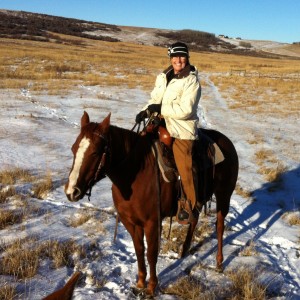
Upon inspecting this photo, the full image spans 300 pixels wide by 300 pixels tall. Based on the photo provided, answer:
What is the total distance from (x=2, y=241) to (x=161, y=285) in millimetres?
2362

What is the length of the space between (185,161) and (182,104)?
696 millimetres

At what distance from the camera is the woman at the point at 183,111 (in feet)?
13.0

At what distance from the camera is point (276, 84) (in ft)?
94.8

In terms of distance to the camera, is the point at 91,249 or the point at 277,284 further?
the point at 91,249

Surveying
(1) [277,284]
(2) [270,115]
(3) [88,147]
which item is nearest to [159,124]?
(3) [88,147]

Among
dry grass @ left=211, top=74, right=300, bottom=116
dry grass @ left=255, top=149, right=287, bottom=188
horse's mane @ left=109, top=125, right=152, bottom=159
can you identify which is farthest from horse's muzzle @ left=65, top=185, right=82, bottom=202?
dry grass @ left=211, top=74, right=300, bottom=116

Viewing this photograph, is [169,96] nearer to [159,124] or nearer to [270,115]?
[159,124]

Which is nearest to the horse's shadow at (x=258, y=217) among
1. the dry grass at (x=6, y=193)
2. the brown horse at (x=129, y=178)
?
the brown horse at (x=129, y=178)

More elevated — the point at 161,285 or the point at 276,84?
the point at 276,84

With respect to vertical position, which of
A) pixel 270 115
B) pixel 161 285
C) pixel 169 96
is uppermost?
pixel 169 96

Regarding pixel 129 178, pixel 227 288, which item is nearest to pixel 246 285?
pixel 227 288

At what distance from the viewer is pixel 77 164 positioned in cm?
305

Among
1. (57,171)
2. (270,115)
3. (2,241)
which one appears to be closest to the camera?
(2,241)

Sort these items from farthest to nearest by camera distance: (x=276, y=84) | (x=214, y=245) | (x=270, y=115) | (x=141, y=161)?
(x=276, y=84), (x=270, y=115), (x=214, y=245), (x=141, y=161)
